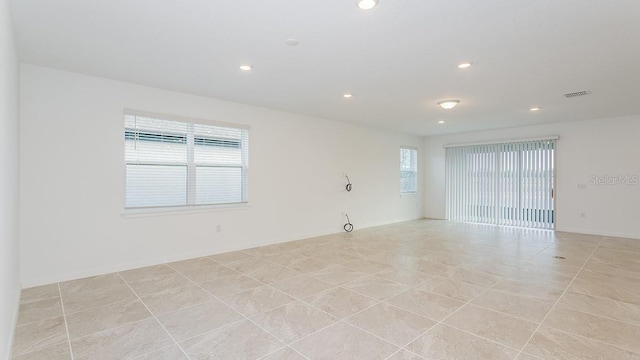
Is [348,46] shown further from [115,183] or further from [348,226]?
[348,226]

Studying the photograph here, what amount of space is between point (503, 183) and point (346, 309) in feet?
22.0

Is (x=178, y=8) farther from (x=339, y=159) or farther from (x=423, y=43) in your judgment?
(x=339, y=159)

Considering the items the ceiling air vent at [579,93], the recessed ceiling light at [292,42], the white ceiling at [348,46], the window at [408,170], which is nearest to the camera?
the white ceiling at [348,46]

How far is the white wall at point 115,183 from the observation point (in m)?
3.57

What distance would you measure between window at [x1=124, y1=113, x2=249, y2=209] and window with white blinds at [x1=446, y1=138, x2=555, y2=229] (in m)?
6.16

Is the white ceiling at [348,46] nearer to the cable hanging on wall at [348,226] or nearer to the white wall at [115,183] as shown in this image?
the white wall at [115,183]

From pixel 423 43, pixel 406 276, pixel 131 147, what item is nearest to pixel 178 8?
A: pixel 423 43

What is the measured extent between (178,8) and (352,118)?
4.56 meters

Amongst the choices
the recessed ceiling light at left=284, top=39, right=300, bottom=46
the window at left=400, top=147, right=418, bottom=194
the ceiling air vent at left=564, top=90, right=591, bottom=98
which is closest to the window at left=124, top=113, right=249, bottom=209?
the recessed ceiling light at left=284, top=39, right=300, bottom=46

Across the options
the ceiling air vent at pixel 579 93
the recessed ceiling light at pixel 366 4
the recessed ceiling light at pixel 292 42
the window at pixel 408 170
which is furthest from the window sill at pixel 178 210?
the ceiling air vent at pixel 579 93

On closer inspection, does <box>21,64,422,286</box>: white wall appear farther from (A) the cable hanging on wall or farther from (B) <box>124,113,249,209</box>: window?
(A) the cable hanging on wall

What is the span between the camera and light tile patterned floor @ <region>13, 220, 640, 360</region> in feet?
7.45

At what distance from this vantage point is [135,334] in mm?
2471

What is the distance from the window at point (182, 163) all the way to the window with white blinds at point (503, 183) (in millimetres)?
6165
